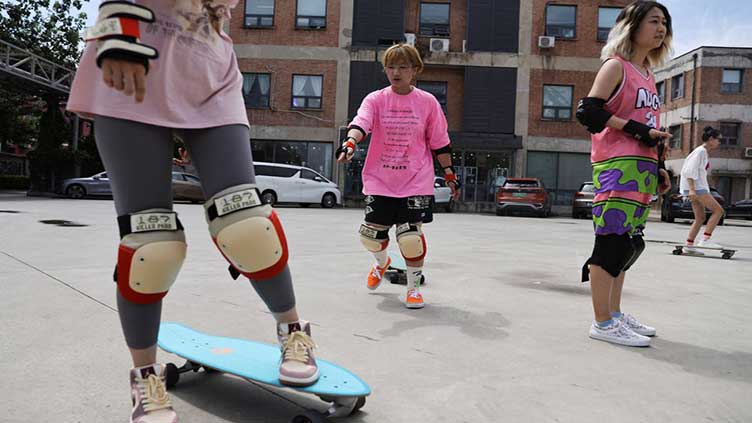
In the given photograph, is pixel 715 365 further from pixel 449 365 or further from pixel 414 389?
pixel 414 389

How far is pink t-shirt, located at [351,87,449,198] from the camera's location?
3912mm

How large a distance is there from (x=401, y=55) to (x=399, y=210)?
1090 mm

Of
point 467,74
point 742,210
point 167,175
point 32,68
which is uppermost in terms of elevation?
point 467,74

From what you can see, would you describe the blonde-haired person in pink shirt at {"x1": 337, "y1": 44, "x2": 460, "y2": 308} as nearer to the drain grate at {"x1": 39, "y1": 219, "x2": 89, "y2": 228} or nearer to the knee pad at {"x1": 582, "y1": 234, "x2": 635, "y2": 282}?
the knee pad at {"x1": 582, "y1": 234, "x2": 635, "y2": 282}

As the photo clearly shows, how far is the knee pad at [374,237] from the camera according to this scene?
4.00 metres

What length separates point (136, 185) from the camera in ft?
5.52

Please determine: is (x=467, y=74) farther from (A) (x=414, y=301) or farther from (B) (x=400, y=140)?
(A) (x=414, y=301)

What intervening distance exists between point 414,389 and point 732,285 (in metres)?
4.40

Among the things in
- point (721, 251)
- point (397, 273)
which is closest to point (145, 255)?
point (397, 273)

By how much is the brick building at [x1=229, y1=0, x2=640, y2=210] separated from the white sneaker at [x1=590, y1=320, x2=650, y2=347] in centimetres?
2265

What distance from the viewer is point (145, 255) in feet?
5.47

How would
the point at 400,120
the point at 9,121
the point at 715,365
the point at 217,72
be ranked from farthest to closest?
1. the point at 9,121
2. the point at 400,120
3. the point at 715,365
4. the point at 217,72

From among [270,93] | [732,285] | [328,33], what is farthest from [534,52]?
[732,285]

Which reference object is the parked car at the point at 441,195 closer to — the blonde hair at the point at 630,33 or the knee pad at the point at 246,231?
the blonde hair at the point at 630,33
